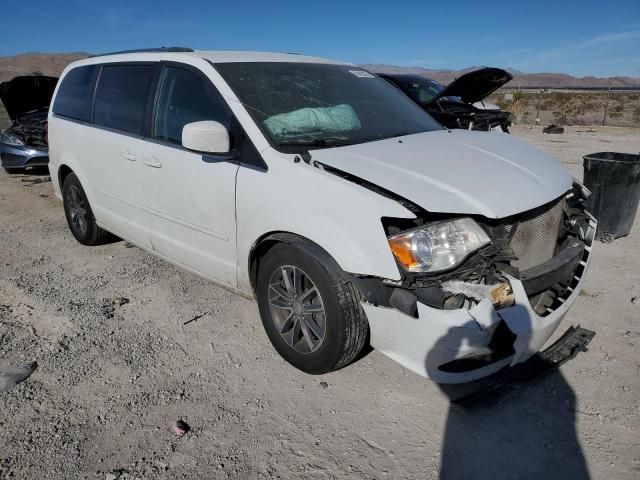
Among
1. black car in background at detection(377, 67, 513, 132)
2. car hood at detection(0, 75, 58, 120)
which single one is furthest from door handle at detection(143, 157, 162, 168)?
car hood at detection(0, 75, 58, 120)

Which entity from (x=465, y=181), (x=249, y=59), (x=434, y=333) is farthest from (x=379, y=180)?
(x=249, y=59)

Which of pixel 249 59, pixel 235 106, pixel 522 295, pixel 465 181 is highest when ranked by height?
pixel 249 59

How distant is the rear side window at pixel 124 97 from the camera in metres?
3.74

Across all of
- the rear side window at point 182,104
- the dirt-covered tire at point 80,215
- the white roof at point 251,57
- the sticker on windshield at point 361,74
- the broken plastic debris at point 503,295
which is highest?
the white roof at point 251,57

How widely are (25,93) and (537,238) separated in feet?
31.6

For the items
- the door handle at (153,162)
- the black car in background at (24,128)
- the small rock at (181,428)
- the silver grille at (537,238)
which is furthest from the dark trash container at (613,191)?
the black car in background at (24,128)

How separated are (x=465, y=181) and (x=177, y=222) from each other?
79.9 inches

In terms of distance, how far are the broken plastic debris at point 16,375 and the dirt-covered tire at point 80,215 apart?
2.04 m

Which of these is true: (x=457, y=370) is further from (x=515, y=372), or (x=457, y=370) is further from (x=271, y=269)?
(x=271, y=269)

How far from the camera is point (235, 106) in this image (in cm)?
303

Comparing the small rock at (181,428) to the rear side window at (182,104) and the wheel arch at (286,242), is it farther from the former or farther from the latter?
the rear side window at (182,104)

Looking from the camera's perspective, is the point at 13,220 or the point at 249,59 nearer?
the point at 249,59

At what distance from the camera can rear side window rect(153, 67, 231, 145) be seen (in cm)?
316

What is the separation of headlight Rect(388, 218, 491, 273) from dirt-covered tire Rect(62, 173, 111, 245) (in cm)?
355
